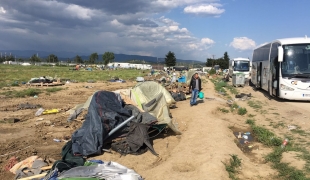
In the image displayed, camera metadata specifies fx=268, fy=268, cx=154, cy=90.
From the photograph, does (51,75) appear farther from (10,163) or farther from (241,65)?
(10,163)

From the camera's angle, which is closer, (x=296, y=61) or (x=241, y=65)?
(x=296, y=61)

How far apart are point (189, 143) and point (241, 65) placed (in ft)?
89.7

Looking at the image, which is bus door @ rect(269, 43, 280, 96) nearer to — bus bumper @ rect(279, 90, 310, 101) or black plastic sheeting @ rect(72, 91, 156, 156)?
bus bumper @ rect(279, 90, 310, 101)

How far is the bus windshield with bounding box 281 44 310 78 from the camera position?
13.9m

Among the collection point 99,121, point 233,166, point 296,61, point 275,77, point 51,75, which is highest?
point 296,61

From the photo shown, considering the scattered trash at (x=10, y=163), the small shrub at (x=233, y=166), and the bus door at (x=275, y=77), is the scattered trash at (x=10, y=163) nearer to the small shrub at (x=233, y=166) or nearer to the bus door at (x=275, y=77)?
Answer: the small shrub at (x=233, y=166)

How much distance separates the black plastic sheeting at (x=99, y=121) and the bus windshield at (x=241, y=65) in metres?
26.2

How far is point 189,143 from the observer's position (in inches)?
322

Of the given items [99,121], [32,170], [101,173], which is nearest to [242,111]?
[99,121]

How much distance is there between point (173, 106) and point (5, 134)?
7.92 meters

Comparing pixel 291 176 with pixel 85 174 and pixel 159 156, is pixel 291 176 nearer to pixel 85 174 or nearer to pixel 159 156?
pixel 159 156

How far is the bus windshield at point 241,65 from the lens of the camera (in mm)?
33281

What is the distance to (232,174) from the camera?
5.79m

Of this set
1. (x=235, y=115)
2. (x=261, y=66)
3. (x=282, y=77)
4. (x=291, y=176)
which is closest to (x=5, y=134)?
(x=291, y=176)
